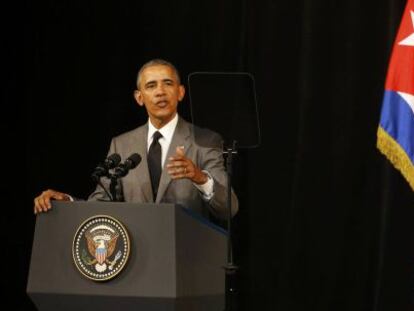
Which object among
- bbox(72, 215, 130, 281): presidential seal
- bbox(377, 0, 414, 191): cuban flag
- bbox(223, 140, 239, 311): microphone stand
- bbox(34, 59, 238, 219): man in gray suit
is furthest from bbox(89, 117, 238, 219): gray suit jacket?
bbox(377, 0, 414, 191): cuban flag

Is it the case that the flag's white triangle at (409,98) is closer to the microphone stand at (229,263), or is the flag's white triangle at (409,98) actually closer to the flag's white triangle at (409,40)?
the flag's white triangle at (409,40)

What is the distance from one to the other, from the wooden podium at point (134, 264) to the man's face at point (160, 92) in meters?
0.88

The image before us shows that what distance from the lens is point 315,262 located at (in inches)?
184

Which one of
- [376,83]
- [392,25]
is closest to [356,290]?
[376,83]

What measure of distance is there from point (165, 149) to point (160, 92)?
0.89 ft

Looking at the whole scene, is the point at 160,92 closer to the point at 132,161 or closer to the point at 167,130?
the point at 167,130

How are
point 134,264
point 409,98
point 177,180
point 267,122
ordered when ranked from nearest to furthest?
point 134,264
point 177,180
point 409,98
point 267,122

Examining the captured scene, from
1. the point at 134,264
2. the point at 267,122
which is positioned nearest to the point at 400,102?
the point at 267,122

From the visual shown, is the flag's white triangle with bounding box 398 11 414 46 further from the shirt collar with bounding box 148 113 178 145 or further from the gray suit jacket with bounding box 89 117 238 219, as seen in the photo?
the shirt collar with bounding box 148 113 178 145

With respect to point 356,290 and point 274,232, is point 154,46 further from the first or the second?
point 356,290

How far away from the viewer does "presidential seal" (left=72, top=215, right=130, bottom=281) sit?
3.08m

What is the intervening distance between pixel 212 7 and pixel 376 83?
44.9 inches

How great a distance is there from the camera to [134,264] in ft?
10.1

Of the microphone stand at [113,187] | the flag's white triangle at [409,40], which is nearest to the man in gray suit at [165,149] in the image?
the microphone stand at [113,187]
